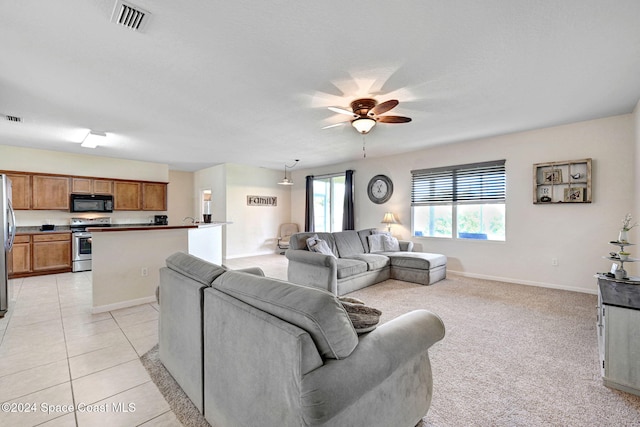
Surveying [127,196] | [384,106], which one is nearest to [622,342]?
[384,106]

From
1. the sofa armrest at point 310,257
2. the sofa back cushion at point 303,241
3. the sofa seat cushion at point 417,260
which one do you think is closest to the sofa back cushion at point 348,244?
the sofa back cushion at point 303,241

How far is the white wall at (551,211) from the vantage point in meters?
3.89

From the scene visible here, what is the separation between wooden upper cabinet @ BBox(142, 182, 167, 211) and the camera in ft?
23.0

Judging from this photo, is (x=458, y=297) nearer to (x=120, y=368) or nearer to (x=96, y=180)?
(x=120, y=368)

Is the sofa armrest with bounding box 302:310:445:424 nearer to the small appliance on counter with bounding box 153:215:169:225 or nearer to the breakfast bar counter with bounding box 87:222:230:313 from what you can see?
the breakfast bar counter with bounding box 87:222:230:313

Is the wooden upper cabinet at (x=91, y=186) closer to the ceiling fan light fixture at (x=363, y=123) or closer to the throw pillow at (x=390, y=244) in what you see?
the ceiling fan light fixture at (x=363, y=123)

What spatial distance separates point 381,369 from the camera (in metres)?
1.18

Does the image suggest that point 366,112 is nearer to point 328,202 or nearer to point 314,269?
point 314,269

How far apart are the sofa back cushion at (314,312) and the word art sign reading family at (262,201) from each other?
6847 millimetres

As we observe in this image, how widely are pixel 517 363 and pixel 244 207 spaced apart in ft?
22.2

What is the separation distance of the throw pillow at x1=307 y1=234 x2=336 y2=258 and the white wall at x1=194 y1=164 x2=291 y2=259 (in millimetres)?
3675

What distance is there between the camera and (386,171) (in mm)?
6512

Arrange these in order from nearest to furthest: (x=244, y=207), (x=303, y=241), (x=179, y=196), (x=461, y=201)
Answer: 1. (x=303, y=241)
2. (x=461, y=201)
3. (x=244, y=207)
4. (x=179, y=196)

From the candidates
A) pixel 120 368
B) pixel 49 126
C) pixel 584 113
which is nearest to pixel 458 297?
pixel 584 113
